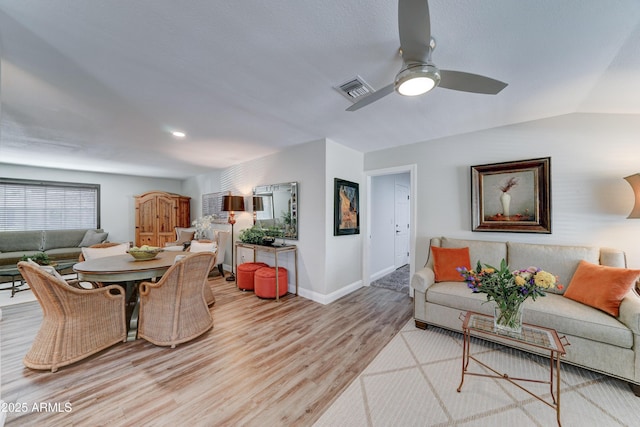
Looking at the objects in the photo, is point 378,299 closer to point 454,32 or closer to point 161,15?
point 454,32

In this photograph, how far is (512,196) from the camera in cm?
287

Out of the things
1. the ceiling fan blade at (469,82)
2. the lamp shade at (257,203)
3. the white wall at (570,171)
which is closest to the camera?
the ceiling fan blade at (469,82)

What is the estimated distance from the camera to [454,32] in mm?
1438

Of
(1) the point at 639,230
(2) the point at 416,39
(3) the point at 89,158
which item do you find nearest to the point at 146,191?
(3) the point at 89,158

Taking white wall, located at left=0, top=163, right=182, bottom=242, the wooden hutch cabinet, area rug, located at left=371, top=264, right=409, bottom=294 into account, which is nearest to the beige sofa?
area rug, located at left=371, top=264, right=409, bottom=294

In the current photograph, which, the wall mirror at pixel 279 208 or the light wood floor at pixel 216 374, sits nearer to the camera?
the light wood floor at pixel 216 374

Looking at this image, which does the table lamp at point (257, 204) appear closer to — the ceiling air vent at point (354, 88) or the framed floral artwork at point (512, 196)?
the ceiling air vent at point (354, 88)

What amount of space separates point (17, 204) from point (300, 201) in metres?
6.64

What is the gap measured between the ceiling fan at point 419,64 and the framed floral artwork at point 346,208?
80.2 inches

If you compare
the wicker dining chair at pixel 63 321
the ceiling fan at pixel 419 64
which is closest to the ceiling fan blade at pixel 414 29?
the ceiling fan at pixel 419 64

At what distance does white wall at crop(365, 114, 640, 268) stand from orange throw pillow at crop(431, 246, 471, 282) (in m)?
0.46

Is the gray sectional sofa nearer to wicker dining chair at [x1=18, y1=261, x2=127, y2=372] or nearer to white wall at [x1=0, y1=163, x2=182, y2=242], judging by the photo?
white wall at [x1=0, y1=163, x2=182, y2=242]

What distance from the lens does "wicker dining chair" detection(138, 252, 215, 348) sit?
2.25m

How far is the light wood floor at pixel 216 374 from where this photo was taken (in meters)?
1.52
